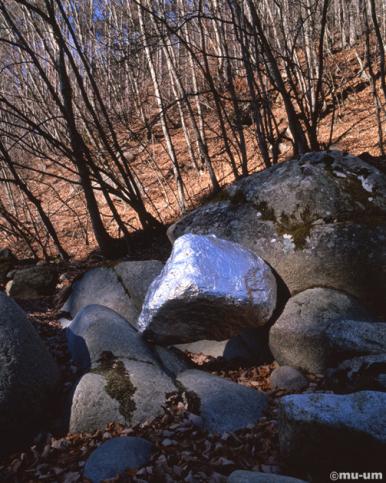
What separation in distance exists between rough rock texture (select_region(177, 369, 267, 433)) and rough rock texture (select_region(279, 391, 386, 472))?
520 mm

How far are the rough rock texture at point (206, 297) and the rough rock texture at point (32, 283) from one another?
311 cm

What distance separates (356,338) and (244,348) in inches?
46.9

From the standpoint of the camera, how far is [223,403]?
2.70 m

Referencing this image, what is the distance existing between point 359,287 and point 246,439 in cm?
Answer: 193

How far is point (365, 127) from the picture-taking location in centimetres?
946

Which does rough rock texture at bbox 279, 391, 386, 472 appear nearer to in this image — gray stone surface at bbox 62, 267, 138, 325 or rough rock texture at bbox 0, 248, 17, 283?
gray stone surface at bbox 62, 267, 138, 325

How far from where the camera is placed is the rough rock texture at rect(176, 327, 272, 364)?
3.71m

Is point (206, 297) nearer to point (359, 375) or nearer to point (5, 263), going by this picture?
point (359, 375)

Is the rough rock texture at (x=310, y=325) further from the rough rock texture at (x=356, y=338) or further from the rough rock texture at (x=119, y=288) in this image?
the rough rock texture at (x=119, y=288)

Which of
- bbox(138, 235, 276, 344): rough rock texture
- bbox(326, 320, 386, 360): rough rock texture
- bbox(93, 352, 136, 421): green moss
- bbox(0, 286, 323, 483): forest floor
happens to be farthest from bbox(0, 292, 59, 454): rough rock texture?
bbox(326, 320, 386, 360): rough rock texture

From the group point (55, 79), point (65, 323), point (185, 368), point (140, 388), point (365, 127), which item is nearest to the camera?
point (140, 388)

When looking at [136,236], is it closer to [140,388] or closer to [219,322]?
[219,322]

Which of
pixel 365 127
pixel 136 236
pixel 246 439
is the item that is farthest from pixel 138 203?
pixel 365 127

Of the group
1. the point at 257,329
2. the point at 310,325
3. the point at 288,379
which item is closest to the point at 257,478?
the point at 288,379
